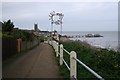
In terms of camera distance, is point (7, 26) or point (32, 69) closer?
point (32, 69)

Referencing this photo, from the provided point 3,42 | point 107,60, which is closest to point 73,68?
point 107,60

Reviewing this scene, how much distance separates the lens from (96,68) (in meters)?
11.3

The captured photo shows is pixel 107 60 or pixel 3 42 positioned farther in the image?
pixel 3 42

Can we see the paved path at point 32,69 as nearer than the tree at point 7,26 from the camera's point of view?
Yes

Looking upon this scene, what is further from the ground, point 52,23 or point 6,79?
point 52,23

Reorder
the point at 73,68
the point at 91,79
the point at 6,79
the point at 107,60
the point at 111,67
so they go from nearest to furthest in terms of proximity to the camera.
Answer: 1. the point at 73,68
2. the point at 91,79
3. the point at 6,79
4. the point at 111,67
5. the point at 107,60

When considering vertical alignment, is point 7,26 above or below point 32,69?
above

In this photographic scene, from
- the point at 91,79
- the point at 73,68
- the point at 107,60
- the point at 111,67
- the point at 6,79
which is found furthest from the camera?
the point at 107,60

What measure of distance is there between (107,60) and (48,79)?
10.2 feet

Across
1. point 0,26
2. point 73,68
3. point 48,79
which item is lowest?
point 48,79

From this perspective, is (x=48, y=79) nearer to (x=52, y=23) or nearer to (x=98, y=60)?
(x=98, y=60)

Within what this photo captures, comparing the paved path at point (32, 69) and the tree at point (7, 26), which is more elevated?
the tree at point (7, 26)

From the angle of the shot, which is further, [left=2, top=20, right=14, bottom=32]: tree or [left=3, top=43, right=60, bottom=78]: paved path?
[left=2, top=20, right=14, bottom=32]: tree

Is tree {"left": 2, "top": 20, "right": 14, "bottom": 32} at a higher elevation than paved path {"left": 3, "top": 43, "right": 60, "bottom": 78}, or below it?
higher
